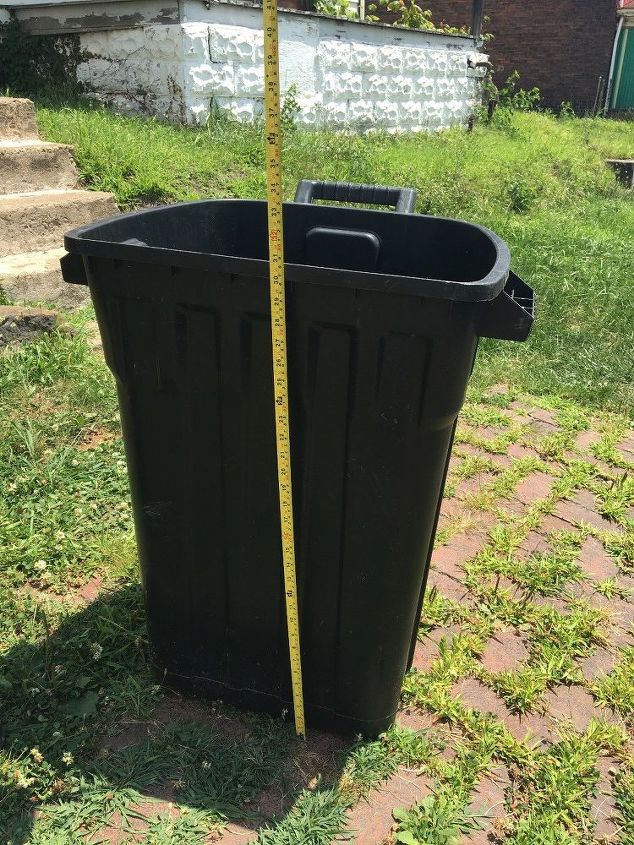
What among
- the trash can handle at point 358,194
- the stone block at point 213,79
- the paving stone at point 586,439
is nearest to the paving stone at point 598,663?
the paving stone at point 586,439

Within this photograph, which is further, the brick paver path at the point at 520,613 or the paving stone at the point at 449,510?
the paving stone at the point at 449,510

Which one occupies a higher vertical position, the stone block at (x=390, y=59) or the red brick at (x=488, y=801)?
the stone block at (x=390, y=59)

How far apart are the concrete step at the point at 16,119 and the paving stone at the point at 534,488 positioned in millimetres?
4643

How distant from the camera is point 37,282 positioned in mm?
4125

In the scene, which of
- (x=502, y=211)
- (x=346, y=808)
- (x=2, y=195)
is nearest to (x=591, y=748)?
(x=346, y=808)

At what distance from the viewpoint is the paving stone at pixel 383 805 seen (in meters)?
1.63

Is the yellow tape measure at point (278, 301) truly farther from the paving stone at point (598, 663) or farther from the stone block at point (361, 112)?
the stone block at point (361, 112)

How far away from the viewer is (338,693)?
179cm

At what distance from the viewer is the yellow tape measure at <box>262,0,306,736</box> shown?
1288mm

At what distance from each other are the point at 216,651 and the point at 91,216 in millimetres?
3824

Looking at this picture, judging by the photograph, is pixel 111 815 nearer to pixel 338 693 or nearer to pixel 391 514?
pixel 338 693

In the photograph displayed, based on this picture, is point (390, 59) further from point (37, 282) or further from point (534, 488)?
point (534, 488)

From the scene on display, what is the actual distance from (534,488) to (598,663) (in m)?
1.04

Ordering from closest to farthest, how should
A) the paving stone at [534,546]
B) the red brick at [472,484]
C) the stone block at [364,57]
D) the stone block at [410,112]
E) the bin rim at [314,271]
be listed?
the bin rim at [314,271] → the paving stone at [534,546] → the red brick at [472,484] → the stone block at [364,57] → the stone block at [410,112]
